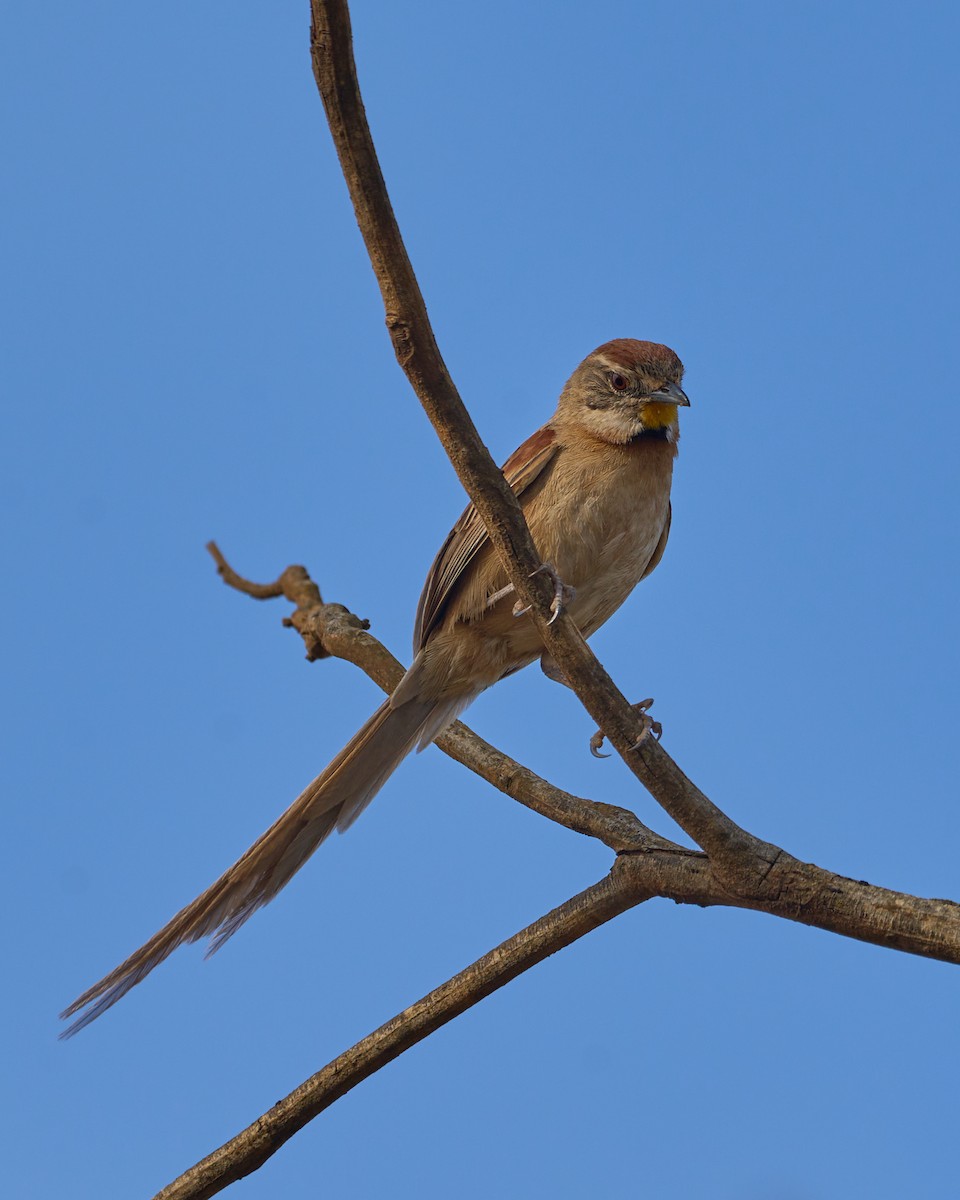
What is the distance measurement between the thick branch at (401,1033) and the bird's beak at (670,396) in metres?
2.40

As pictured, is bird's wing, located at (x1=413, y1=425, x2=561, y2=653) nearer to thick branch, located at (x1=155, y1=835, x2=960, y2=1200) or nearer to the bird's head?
the bird's head

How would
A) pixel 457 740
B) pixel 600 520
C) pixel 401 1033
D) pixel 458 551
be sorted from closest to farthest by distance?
pixel 401 1033, pixel 600 520, pixel 458 551, pixel 457 740

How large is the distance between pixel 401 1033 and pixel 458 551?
2.25 m

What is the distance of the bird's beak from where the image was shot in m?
5.64

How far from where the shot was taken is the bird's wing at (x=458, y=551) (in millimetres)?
5449

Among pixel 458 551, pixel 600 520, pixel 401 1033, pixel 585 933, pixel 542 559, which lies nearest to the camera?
pixel 401 1033

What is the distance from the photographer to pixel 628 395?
5.72 meters

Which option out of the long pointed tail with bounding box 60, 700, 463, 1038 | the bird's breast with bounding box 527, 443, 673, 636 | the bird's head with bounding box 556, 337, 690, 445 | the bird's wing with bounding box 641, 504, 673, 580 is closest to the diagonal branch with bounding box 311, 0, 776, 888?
the bird's breast with bounding box 527, 443, 673, 636

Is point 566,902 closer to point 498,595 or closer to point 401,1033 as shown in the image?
point 401,1033

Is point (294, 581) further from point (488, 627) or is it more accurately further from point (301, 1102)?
point (301, 1102)

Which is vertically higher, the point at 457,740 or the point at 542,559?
the point at 542,559

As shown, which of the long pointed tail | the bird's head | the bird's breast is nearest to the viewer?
A: the long pointed tail

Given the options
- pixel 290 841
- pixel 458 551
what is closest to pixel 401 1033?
pixel 290 841

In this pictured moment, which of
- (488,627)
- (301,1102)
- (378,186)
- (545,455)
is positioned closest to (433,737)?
(488,627)
